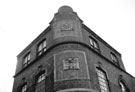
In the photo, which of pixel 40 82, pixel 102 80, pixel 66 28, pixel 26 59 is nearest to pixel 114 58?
pixel 102 80

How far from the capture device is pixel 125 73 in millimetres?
21812

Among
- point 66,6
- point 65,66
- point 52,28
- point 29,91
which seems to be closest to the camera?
point 65,66

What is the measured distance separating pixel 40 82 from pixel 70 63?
3.79 metres

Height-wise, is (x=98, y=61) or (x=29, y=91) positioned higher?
(x=98, y=61)

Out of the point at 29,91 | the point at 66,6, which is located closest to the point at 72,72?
the point at 29,91

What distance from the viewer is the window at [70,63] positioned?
1439 cm

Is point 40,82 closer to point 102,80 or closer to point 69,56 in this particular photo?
point 69,56

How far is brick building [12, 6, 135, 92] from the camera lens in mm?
14065

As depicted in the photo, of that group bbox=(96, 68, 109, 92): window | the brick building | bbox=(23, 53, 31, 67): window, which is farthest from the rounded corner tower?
bbox=(23, 53, 31, 67): window

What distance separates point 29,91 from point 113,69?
364 inches

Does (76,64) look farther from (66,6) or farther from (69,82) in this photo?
(66,6)

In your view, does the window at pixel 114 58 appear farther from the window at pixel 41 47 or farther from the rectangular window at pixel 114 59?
the window at pixel 41 47

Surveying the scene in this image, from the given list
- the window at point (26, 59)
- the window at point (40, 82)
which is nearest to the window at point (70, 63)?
the window at point (40, 82)

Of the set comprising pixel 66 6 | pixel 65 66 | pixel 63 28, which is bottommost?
pixel 65 66
